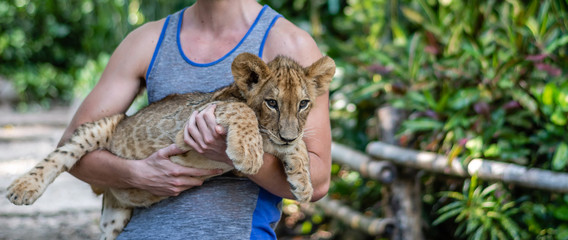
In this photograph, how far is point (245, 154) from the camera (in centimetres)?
214

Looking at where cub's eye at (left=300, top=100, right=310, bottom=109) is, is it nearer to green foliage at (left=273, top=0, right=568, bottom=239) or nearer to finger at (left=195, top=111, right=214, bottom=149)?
finger at (left=195, top=111, right=214, bottom=149)

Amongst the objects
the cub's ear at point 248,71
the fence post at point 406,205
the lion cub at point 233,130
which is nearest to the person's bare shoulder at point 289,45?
the lion cub at point 233,130

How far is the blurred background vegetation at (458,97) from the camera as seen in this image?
3994 mm

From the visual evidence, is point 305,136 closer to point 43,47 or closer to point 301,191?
point 301,191

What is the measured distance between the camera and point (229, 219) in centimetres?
245

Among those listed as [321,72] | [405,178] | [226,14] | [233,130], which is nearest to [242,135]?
Answer: [233,130]

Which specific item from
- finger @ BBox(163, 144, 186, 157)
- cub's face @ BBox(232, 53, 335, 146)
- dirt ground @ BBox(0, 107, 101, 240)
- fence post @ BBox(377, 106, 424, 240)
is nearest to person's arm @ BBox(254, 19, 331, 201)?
cub's face @ BBox(232, 53, 335, 146)

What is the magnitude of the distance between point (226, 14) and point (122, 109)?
0.71 metres

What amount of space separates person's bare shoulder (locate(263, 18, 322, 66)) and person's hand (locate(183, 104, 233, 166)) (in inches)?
18.6

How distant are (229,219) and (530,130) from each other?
2.81 m

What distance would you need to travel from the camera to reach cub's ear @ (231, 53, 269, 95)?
2260 millimetres

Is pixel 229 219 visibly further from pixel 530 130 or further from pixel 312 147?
pixel 530 130

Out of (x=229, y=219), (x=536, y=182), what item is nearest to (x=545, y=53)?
(x=536, y=182)

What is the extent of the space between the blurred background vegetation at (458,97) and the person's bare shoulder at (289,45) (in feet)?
6.12
